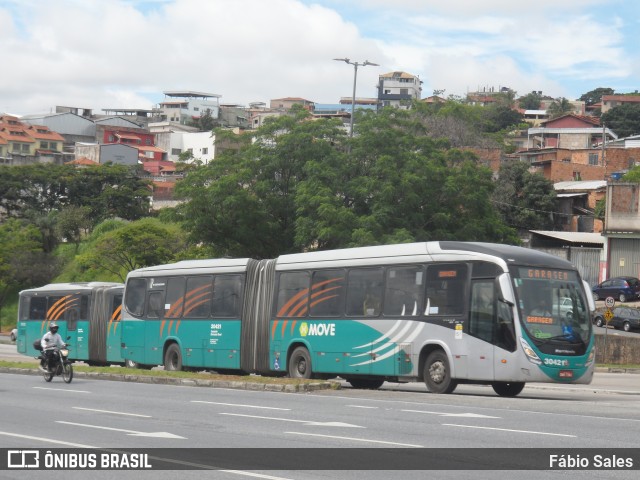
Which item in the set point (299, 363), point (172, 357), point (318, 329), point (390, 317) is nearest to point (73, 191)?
point (172, 357)

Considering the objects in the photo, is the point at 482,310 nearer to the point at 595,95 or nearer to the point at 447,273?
the point at 447,273

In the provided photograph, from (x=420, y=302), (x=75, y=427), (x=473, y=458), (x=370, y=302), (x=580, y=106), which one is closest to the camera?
(x=473, y=458)

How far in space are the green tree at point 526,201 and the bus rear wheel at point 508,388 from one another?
54060 millimetres

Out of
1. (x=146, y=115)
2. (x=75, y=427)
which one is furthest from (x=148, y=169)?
(x=75, y=427)

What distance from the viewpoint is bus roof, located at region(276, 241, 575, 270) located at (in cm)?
2138

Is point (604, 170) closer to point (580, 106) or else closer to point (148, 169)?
point (148, 169)

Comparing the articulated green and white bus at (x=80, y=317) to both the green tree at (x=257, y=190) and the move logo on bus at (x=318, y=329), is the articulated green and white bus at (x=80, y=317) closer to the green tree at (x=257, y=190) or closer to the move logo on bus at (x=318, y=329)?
the green tree at (x=257, y=190)

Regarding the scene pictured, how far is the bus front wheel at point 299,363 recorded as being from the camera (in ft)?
84.6

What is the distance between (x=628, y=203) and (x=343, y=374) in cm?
3411

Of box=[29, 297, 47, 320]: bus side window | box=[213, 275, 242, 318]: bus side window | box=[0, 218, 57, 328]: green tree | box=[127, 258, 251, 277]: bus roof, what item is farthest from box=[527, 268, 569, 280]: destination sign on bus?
box=[0, 218, 57, 328]: green tree

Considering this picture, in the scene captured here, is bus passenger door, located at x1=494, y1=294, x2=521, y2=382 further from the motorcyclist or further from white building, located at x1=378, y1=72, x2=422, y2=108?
white building, located at x1=378, y1=72, x2=422, y2=108

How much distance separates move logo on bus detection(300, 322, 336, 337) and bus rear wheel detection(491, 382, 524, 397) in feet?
14.1

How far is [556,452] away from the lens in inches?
457

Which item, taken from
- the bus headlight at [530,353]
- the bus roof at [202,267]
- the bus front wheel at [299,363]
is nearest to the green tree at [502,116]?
the bus roof at [202,267]
